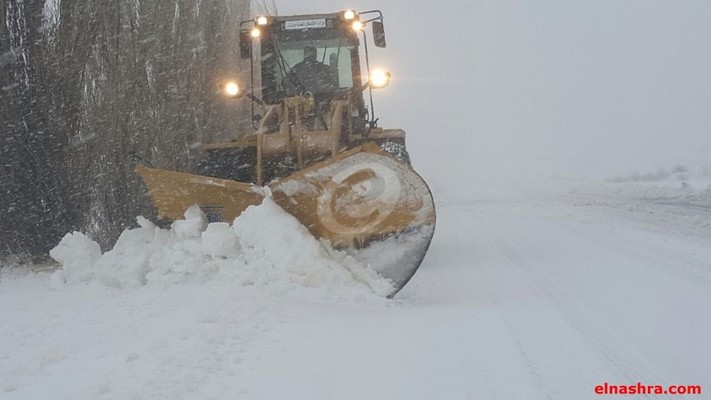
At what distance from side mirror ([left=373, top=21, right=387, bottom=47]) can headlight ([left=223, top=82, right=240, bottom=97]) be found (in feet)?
5.96

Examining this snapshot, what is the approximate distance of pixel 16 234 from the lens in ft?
20.9

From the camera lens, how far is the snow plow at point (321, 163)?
4449 millimetres

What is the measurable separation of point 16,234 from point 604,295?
5.83 metres

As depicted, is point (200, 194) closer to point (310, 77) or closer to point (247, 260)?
point (247, 260)

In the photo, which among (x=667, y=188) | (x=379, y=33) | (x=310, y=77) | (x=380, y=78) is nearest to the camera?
(x=380, y=78)

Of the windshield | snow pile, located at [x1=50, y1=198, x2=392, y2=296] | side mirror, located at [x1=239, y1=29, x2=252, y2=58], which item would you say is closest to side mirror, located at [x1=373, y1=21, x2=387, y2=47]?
the windshield

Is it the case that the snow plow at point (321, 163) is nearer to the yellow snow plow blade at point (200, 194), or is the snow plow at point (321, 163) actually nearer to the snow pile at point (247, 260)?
the yellow snow plow blade at point (200, 194)

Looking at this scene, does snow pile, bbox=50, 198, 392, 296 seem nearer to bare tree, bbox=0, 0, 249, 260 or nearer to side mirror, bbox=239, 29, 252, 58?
bare tree, bbox=0, 0, 249, 260

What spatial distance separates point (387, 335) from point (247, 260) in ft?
4.49

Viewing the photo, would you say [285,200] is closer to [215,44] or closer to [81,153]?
[81,153]

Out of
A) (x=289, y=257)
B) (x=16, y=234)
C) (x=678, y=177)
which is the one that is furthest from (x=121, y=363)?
(x=678, y=177)

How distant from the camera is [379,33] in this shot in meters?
7.34

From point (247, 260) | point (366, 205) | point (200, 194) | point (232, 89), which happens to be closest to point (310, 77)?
point (232, 89)

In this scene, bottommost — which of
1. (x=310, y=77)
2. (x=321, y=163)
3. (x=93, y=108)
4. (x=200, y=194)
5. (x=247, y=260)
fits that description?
(x=247, y=260)
